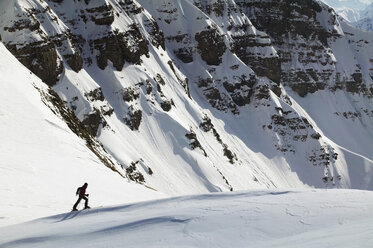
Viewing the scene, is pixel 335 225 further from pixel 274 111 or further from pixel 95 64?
pixel 274 111

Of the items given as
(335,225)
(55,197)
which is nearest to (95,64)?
(55,197)

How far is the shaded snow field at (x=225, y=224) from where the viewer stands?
12.6 metres

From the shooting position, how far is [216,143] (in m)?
97.1

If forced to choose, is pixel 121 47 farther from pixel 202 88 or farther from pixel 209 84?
pixel 209 84

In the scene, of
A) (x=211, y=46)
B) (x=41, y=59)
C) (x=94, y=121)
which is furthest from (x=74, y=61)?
(x=211, y=46)

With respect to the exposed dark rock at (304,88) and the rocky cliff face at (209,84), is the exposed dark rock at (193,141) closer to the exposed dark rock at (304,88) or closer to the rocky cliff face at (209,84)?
the rocky cliff face at (209,84)

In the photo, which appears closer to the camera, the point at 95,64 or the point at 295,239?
the point at 295,239

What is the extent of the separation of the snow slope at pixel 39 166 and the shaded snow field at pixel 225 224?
4.24m

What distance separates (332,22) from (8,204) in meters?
162

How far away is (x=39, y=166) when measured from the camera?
2656 centimetres

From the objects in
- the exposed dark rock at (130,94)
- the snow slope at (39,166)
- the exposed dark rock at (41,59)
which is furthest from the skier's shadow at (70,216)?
the exposed dark rock at (130,94)

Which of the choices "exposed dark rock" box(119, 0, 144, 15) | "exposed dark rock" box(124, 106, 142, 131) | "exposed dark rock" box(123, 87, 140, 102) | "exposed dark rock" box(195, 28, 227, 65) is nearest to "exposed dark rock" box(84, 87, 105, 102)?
"exposed dark rock" box(124, 106, 142, 131)

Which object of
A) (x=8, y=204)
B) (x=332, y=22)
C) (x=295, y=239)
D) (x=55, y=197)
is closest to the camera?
(x=295, y=239)

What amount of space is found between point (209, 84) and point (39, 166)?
9144 cm
